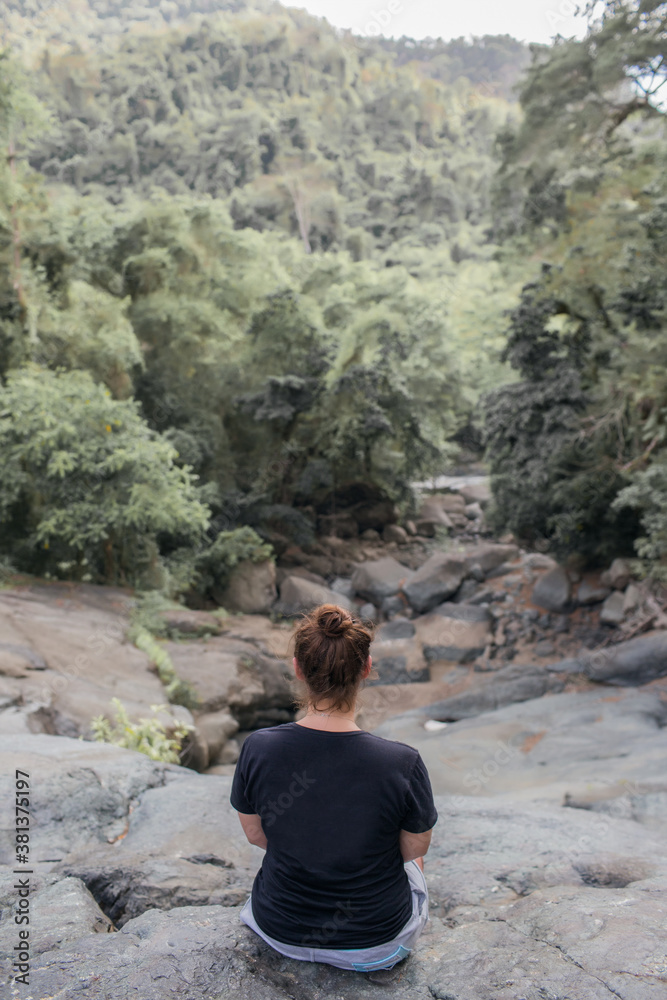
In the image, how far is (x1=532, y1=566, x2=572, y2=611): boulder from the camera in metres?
13.6

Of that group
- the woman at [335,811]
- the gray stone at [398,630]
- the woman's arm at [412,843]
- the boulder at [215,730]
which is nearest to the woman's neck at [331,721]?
the woman at [335,811]

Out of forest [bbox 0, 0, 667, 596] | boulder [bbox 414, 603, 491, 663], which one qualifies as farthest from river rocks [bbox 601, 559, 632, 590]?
boulder [bbox 414, 603, 491, 663]

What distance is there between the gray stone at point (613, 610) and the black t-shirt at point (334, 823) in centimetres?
1132

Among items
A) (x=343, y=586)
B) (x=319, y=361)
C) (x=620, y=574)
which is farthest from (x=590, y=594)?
(x=319, y=361)

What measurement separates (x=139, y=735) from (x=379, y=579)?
11.5 meters

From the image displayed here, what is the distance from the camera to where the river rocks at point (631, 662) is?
9.62 metres

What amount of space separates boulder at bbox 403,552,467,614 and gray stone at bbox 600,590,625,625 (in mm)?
4023

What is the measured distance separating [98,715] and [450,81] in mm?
126744

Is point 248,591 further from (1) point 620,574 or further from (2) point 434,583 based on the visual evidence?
(1) point 620,574

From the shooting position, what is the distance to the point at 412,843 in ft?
6.46

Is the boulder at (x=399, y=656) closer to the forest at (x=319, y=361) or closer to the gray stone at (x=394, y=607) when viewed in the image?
the gray stone at (x=394, y=607)

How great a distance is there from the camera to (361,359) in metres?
17.9

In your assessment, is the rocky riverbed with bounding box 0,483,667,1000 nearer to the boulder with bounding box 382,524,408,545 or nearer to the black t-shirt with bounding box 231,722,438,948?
the black t-shirt with bounding box 231,722,438,948

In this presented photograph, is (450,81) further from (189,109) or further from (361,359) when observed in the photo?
(361,359)
